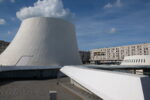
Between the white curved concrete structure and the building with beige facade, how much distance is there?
1917 inches

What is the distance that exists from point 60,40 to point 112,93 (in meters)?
20.8

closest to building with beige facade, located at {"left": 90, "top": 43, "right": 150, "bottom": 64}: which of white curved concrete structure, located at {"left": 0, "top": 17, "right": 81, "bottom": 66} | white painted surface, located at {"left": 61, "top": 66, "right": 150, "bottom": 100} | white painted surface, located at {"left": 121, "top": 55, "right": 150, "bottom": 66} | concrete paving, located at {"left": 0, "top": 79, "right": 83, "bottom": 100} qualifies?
white painted surface, located at {"left": 121, "top": 55, "right": 150, "bottom": 66}

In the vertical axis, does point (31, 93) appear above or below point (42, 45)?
below

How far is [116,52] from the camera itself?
3196 inches

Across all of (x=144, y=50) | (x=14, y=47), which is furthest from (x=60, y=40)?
(x=144, y=50)

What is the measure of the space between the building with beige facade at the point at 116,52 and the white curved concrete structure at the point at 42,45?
48.7 metres

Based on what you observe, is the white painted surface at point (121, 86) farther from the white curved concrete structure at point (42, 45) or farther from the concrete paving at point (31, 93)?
the white curved concrete structure at point (42, 45)

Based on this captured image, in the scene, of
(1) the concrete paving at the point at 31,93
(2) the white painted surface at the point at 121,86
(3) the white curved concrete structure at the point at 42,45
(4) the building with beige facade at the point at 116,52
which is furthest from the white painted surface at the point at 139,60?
(4) the building with beige facade at the point at 116,52

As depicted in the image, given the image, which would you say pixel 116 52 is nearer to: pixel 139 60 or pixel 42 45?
pixel 139 60

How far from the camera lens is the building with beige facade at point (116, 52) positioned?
7031 cm

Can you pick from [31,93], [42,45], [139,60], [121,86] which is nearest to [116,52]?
[139,60]

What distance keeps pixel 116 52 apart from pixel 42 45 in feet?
213

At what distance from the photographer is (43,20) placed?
77.5 ft

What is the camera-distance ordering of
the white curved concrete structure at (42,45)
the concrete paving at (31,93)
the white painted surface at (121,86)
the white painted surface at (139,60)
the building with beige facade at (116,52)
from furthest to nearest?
the building with beige facade at (116,52)
the white painted surface at (139,60)
the white curved concrete structure at (42,45)
the concrete paving at (31,93)
the white painted surface at (121,86)
